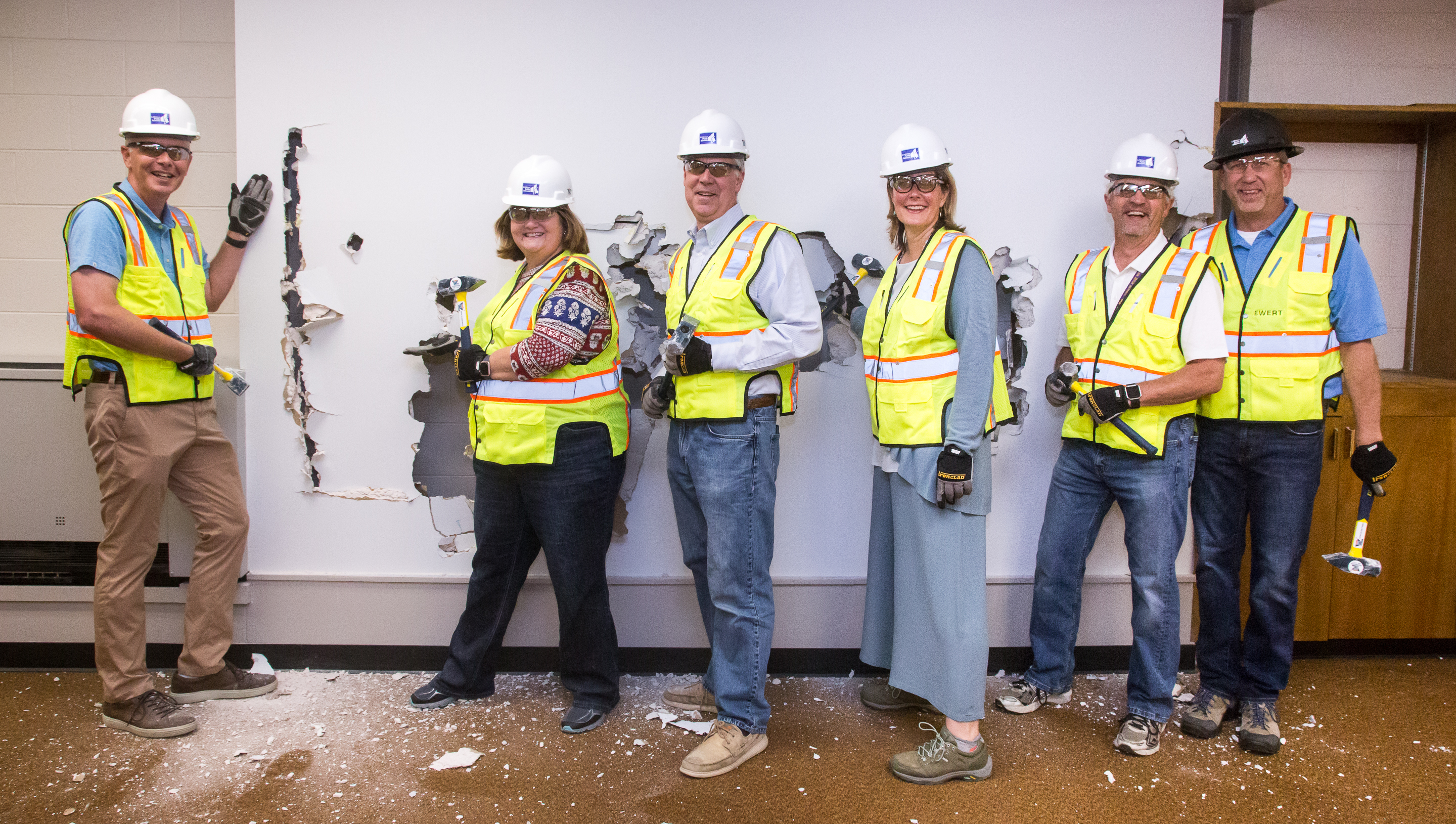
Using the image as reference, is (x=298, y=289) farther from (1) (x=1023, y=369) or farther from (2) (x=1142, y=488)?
(2) (x=1142, y=488)

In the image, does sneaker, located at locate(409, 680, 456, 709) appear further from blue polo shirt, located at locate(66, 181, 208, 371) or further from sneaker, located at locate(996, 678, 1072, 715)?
sneaker, located at locate(996, 678, 1072, 715)

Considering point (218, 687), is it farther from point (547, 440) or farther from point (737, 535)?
point (737, 535)

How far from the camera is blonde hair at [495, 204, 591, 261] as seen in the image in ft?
8.25

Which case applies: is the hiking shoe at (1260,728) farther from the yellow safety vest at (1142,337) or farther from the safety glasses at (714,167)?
the safety glasses at (714,167)

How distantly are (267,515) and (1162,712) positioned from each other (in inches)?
117

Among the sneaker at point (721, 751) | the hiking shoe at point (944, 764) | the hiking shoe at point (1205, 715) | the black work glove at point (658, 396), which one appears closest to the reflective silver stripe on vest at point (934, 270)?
the black work glove at point (658, 396)

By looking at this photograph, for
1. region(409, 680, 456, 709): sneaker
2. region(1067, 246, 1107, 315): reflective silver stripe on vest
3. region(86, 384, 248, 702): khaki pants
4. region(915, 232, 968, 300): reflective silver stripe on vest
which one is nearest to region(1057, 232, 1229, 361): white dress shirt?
region(1067, 246, 1107, 315): reflective silver stripe on vest

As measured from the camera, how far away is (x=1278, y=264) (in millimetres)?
2430

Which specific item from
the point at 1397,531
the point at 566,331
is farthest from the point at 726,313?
the point at 1397,531

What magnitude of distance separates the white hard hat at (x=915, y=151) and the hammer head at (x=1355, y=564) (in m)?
1.61

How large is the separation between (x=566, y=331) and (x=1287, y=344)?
2046 mm

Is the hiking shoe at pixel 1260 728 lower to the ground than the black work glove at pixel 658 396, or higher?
lower

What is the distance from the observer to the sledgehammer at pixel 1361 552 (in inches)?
94.3

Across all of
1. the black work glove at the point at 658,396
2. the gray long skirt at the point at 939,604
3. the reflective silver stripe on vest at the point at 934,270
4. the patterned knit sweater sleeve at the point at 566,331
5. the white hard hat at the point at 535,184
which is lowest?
the gray long skirt at the point at 939,604
